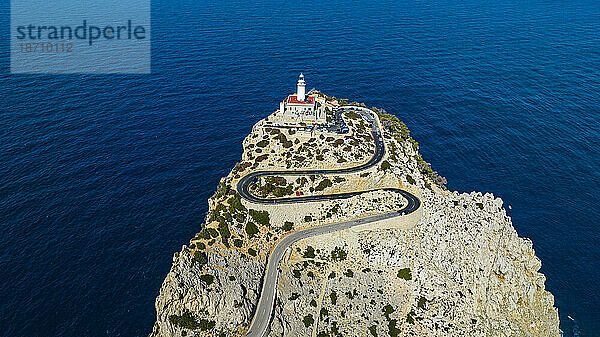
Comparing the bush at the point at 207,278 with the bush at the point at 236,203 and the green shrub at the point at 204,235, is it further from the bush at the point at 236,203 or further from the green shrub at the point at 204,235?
the bush at the point at 236,203

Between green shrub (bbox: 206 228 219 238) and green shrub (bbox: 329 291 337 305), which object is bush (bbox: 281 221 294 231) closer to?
green shrub (bbox: 206 228 219 238)

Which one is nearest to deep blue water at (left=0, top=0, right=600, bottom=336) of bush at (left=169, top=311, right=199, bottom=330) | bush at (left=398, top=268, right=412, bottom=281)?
bush at (left=169, top=311, right=199, bottom=330)

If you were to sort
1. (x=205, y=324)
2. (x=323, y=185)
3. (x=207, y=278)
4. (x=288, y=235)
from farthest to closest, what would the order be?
1. (x=323, y=185)
2. (x=288, y=235)
3. (x=207, y=278)
4. (x=205, y=324)

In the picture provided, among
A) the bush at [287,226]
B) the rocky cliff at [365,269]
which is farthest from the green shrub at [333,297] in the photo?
the bush at [287,226]

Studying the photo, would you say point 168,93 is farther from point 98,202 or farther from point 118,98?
point 98,202

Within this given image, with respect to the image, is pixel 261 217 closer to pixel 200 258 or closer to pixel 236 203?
pixel 236 203

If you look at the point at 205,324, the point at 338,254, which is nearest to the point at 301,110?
the point at 338,254
